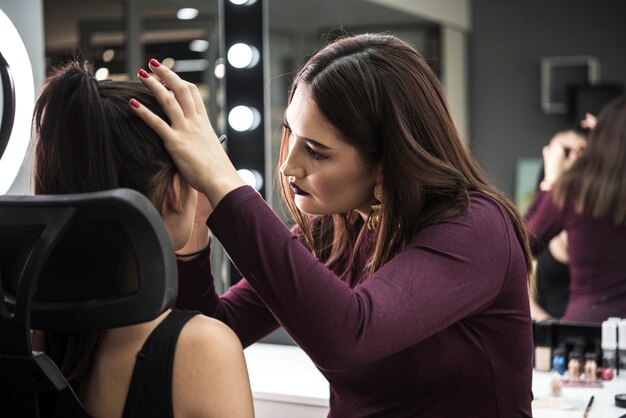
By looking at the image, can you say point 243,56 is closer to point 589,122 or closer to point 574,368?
point 589,122

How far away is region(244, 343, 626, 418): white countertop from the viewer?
59.8 inches

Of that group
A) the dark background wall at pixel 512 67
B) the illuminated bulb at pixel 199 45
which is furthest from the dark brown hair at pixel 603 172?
the illuminated bulb at pixel 199 45

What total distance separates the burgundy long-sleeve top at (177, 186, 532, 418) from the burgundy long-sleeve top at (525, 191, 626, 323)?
0.83 metres

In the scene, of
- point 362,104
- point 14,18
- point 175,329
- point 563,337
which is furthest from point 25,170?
point 563,337

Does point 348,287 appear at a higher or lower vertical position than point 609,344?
higher

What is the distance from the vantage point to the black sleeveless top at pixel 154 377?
715 mm

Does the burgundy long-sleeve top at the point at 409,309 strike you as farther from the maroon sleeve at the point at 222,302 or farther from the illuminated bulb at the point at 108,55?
the illuminated bulb at the point at 108,55

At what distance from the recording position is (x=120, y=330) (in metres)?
0.77

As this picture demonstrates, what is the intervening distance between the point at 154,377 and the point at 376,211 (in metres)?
0.47

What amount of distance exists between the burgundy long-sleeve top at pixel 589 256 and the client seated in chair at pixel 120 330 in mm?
1178

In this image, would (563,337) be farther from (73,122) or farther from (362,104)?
(73,122)

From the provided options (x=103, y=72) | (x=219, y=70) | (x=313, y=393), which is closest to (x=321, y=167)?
(x=313, y=393)

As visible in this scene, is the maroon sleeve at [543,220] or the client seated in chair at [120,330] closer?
the client seated in chair at [120,330]

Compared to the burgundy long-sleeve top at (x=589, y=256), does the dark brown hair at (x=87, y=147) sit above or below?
above
